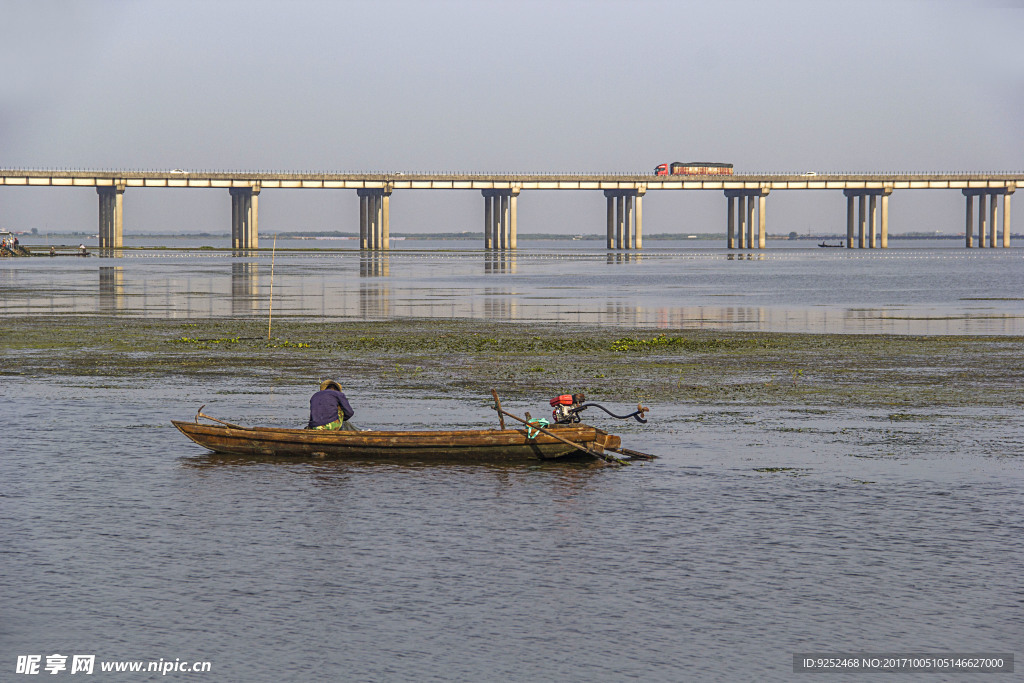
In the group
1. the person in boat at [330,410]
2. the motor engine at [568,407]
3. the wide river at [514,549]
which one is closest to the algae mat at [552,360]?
the wide river at [514,549]

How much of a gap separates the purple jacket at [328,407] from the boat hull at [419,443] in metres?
0.51

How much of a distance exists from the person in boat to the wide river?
100cm

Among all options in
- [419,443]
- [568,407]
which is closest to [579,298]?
[568,407]

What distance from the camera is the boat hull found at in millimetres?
23031

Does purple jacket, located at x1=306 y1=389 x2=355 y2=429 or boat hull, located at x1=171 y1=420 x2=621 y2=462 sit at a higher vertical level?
purple jacket, located at x1=306 y1=389 x2=355 y2=429

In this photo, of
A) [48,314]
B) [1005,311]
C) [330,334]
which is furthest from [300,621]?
[1005,311]

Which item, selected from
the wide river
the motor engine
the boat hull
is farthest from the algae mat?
the boat hull

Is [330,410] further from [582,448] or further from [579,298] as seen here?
[579,298]

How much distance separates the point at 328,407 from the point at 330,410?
71 millimetres

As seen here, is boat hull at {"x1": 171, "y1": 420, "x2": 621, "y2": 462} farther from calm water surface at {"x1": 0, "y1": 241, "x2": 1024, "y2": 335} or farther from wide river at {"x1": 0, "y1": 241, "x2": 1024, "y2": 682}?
calm water surface at {"x1": 0, "y1": 241, "x2": 1024, "y2": 335}

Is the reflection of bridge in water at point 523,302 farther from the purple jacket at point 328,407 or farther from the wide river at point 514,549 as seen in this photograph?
the purple jacket at point 328,407

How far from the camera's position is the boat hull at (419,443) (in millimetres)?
23031

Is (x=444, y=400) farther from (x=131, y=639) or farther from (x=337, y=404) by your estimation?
(x=131, y=639)

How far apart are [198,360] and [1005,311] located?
45.3m
